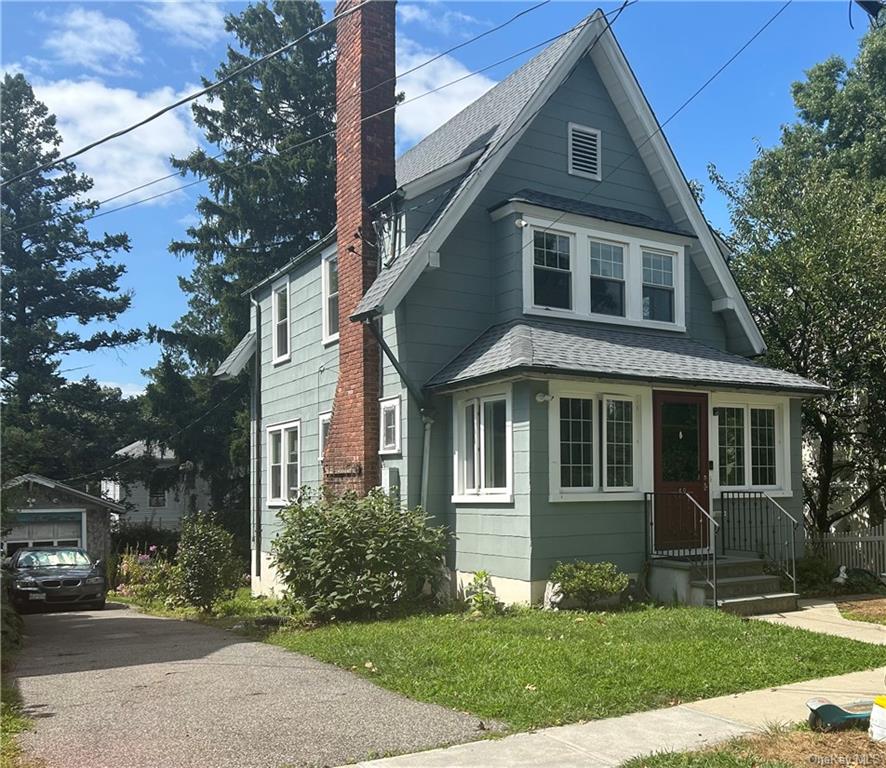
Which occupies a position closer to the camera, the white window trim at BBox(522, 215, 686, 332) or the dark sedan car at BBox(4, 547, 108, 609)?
the white window trim at BBox(522, 215, 686, 332)

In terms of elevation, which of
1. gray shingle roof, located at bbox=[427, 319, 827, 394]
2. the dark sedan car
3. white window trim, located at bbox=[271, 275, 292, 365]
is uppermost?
white window trim, located at bbox=[271, 275, 292, 365]

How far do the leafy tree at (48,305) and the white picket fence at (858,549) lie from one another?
28.4 meters

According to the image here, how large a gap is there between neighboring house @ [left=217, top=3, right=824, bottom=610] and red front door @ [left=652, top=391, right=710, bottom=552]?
0.04 m

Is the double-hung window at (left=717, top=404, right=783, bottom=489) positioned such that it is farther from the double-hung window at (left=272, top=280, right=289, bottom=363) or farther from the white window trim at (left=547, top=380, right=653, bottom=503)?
the double-hung window at (left=272, top=280, right=289, bottom=363)

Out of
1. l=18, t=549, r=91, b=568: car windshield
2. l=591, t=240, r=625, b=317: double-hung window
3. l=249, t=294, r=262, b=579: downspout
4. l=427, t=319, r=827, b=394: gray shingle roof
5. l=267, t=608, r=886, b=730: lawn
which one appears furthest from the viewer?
l=18, t=549, r=91, b=568: car windshield

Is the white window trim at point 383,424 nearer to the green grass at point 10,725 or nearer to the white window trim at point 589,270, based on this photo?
the white window trim at point 589,270

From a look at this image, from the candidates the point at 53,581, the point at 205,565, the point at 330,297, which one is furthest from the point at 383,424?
the point at 53,581

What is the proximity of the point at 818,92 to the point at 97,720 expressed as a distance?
25.9m

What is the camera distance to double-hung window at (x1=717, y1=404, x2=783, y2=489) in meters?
13.3

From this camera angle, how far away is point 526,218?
1309cm

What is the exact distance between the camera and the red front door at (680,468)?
12508 millimetres

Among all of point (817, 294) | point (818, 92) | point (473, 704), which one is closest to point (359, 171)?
point (817, 294)

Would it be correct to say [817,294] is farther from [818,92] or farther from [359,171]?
[818,92]

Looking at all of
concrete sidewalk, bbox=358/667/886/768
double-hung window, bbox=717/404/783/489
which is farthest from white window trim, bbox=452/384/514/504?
concrete sidewalk, bbox=358/667/886/768
